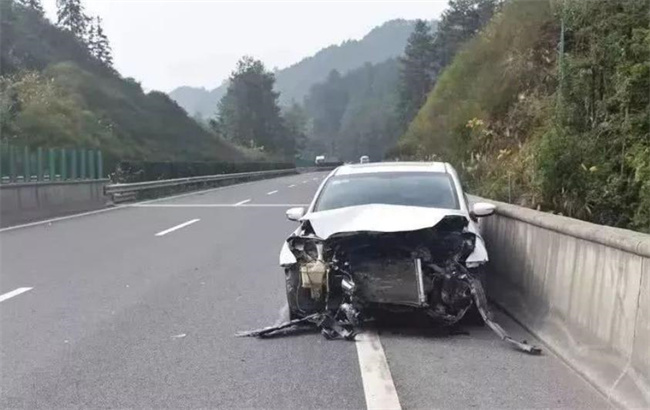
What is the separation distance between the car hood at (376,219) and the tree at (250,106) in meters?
113

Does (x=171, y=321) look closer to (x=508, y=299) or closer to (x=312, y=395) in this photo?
(x=312, y=395)

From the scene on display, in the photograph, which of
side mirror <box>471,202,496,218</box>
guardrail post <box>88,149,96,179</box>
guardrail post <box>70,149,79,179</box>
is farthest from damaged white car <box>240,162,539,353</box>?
guardrail post <box>88,149,96,179</box>

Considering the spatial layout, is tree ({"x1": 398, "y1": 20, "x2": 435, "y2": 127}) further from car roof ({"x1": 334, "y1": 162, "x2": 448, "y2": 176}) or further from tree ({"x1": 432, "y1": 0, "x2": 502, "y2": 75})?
car roof ({"x1": 334, "y1": 162, "x2": 448, "y2": 176})

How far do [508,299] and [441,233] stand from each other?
4.43 ft

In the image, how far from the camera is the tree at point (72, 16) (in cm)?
9287

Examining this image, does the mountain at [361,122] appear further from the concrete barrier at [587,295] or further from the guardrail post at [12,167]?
the concrete barrier at [587,295]

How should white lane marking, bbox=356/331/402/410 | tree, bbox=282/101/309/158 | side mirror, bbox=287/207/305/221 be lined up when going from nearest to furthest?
white lane marking, bbox=356/331/402/410
side mirror, bbox=287/207/305/221
tree, bbox=282/101/309/158

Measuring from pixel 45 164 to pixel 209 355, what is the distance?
56.2 feet

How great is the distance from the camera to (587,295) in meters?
Result: 5.53

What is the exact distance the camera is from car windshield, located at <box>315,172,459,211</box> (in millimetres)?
7750

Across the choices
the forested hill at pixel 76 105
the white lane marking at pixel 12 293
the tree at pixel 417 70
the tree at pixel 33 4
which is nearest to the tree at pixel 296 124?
the tree at pixel 417 70

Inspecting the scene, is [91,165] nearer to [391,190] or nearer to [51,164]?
[51,164]

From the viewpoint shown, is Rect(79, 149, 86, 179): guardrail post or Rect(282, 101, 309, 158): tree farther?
Rect(282, 101, 309, 158): tree

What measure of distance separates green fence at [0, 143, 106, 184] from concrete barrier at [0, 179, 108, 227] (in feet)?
1.47
